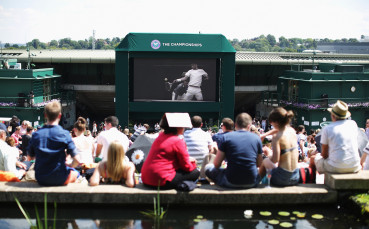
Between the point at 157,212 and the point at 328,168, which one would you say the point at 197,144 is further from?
the point at 157,212

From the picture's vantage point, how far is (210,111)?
1032 inches

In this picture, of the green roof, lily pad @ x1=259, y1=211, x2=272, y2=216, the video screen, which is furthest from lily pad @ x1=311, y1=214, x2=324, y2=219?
the video screen

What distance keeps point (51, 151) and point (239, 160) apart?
1909 millimetres

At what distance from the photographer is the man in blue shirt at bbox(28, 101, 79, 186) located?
4.86 meters

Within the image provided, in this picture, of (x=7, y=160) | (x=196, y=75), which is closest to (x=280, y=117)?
(x=7, y=160)

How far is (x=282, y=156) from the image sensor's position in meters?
5.17

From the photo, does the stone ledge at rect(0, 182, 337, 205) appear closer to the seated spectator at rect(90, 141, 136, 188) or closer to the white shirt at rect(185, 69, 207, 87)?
the seated spectator at rect(90, 141, 136, 188)

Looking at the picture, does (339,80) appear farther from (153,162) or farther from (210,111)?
(153,162)

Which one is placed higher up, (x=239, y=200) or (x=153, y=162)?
(x=153, y=162)

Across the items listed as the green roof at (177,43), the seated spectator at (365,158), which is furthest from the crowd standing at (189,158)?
the green roof at (177,43)

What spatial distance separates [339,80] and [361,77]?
1746mm

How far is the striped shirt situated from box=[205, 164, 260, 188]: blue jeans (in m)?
1.68

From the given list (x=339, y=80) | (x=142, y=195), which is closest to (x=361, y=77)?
(x=339, y=80)

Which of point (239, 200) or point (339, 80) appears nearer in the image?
point (239, 200)
